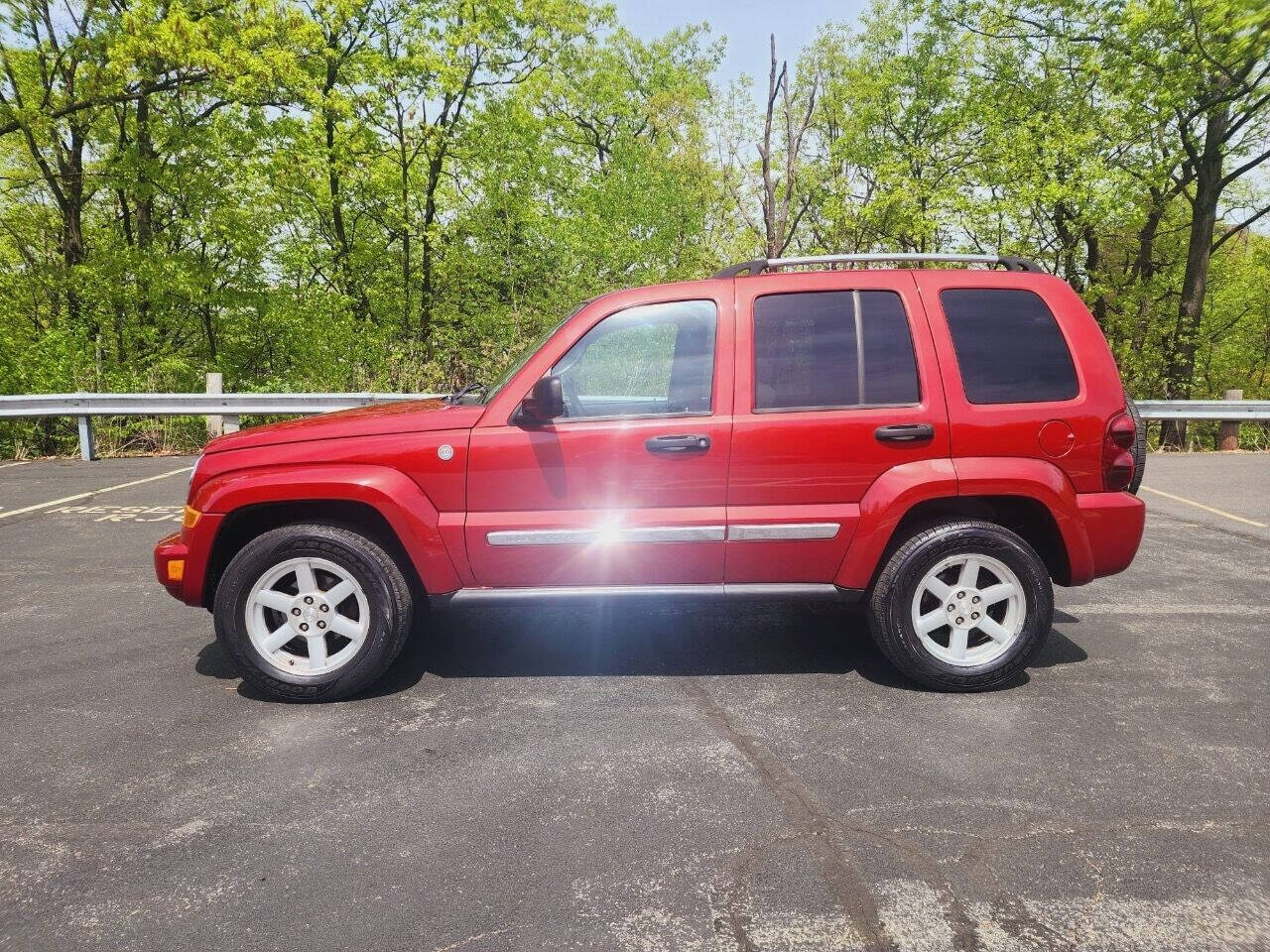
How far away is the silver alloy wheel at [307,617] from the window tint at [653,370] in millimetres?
1310

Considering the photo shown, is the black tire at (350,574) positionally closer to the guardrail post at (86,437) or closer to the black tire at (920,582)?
the black tire at (920,582)

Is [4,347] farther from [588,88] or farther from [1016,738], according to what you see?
[588,88]

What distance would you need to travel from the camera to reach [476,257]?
Result: 1029 inches

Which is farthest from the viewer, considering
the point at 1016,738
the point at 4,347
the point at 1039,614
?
the point at 4,347

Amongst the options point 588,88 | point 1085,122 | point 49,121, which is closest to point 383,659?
point 49,121

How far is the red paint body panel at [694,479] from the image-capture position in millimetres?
3793

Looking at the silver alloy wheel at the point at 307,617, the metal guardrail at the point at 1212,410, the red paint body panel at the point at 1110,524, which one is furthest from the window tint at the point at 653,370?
the metal guardrail at the point at 1212,410

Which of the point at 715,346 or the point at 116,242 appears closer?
the point at 715,346

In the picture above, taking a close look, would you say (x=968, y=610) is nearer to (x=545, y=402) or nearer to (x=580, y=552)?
(x=580, y=552)

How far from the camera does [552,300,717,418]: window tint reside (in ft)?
12.7

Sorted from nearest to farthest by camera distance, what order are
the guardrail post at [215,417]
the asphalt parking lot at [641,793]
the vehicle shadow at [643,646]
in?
the asphalt parking lot at [641,793] < the vehicle shadow at [643,646] < the guardrail post at [215,417]

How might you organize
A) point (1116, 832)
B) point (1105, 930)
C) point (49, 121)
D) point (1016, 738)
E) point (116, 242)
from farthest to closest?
point (116, 242)
point (49, 121)
point (1016, 738)
point (1116, 832)
point (1105, 930)

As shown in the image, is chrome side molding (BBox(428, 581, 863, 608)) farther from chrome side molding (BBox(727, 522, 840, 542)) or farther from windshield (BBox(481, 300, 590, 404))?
windshield (BBox(481, 300, 590, 404))

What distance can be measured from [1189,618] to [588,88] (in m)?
36.3
